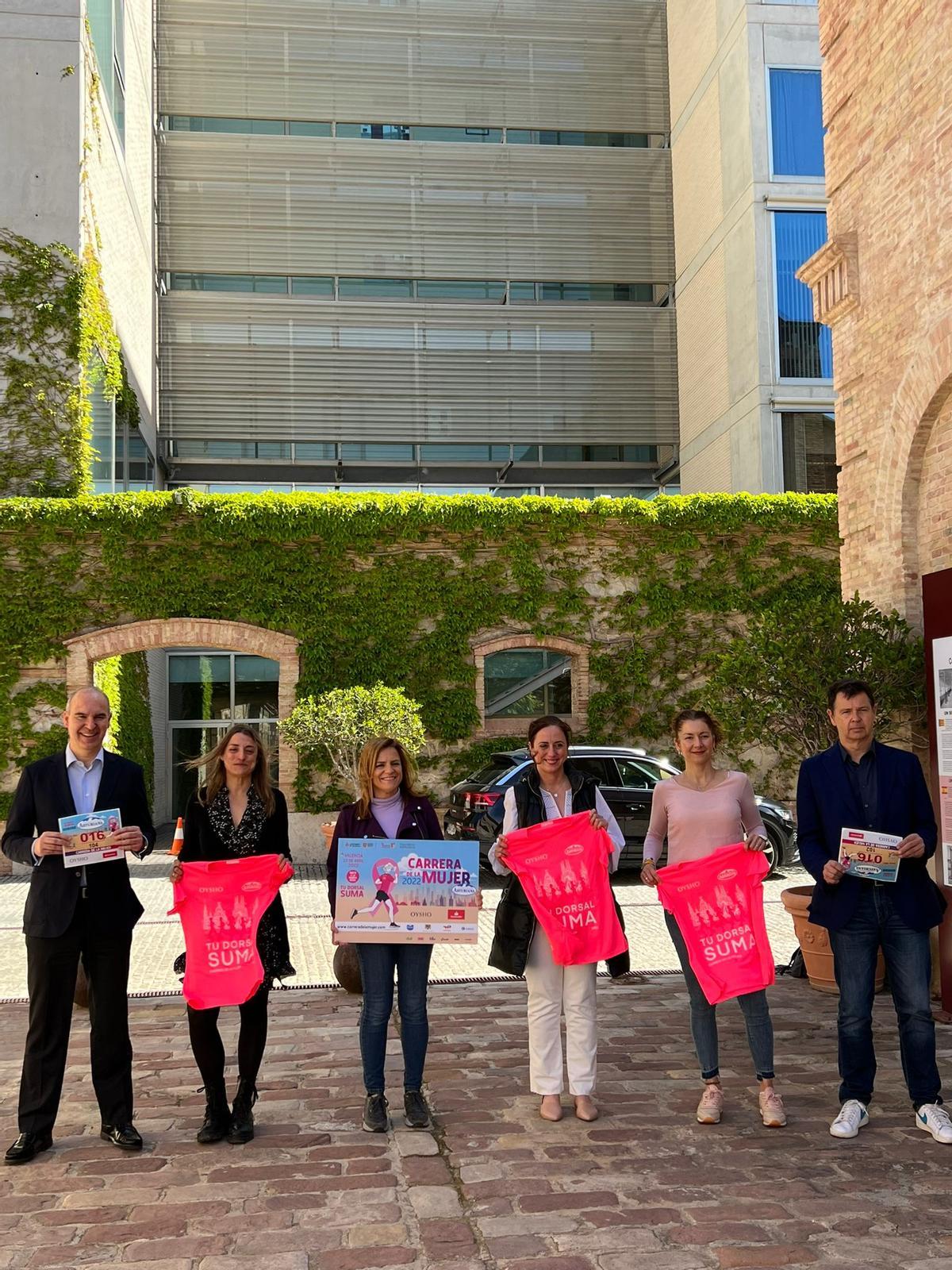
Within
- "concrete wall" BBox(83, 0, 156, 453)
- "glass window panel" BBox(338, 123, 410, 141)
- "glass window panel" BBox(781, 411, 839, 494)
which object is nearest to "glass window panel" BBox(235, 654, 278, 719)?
"concrete wall" BBox(83, 0, 156, 453)

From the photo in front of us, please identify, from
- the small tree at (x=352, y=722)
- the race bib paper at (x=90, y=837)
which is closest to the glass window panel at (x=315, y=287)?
the small tree at (x=352, y=722)

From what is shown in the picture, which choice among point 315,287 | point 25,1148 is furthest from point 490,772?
point 315,287

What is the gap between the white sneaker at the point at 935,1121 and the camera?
509 cm

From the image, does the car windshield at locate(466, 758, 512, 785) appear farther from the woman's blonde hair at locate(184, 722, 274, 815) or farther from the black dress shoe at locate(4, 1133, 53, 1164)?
the black dress shoe at locate(4, 1133, 53, 1164)

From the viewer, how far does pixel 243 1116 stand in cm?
532

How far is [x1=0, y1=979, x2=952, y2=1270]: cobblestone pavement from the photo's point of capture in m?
4.07

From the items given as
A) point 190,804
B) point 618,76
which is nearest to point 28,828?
point 190,804

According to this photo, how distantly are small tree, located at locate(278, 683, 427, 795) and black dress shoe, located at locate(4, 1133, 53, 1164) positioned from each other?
9.46 meters

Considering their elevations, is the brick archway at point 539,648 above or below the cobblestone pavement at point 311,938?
above

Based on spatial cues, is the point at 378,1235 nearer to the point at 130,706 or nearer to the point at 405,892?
the point at 405,892

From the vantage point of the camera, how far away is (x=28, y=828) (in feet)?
17.4

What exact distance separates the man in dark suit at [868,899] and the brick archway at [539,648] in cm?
1200

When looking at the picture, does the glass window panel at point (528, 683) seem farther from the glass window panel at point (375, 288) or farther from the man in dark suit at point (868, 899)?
the man in dark suit at point (868, 899)

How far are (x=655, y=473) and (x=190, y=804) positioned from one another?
22659 mm
